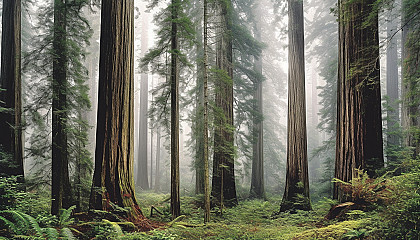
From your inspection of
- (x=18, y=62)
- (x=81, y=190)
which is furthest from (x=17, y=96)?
(x=81, y=190)

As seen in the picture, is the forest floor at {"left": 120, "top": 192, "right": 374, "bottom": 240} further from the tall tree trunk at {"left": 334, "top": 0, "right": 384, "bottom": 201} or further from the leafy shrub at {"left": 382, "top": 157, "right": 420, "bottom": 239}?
the tall tree trunk at {"left": 334, "top": 0, "right": 384, "bottom": 201}

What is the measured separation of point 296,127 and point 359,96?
423 cm

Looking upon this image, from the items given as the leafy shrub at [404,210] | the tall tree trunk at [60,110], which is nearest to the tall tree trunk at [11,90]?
the tall tree trunk at [60,110]

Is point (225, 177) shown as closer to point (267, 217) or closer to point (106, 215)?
point (267, 217)

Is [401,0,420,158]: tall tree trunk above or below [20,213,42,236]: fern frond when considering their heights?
above

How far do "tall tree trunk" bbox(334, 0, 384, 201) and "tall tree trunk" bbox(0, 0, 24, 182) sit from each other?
9.07 m

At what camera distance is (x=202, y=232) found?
551 cm

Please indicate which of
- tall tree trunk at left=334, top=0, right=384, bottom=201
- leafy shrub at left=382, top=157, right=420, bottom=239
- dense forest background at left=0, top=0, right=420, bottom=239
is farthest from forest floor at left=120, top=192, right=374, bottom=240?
tall tree trunk at left=334, top=0, right=384, bottom=201

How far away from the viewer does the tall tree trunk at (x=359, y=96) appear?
5.28 metres

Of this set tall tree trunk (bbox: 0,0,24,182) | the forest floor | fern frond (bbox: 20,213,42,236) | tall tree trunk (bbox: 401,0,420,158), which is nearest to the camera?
fern frond (bbox: 20,213,42,236)

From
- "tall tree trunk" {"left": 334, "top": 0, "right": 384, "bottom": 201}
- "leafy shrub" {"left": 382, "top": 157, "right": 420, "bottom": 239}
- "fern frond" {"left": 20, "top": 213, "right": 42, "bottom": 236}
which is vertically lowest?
"fern frond" {"left": 20, "top": 213, "right": 42, "bottom": 236}

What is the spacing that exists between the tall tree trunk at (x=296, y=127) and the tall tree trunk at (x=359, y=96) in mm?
3657

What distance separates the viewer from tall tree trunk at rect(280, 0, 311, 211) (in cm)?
917

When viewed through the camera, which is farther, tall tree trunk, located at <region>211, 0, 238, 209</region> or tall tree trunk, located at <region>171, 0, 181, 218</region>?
tall tree trunk, located at <region>211, 0, 238, 209</region>
